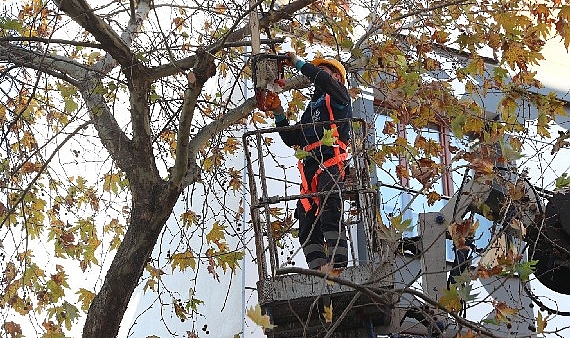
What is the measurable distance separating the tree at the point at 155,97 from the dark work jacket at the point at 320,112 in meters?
0.36

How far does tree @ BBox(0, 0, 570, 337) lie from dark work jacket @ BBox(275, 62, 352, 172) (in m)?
0.36

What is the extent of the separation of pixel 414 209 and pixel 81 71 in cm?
403

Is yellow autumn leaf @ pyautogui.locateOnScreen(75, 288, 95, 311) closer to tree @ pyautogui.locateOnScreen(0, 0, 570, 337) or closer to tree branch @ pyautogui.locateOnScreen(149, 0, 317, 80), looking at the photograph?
tree @ pyautogui.locateOnScreen(0, 0, 570, 337)

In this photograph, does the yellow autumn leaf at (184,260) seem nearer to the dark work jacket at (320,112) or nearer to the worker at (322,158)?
the worker at (322,158)

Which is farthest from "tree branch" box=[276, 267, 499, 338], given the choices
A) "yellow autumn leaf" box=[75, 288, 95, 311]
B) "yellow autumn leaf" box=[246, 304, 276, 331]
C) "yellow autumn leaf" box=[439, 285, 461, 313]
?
"yellow autumn leaf" box=[75, 288, 95, 311]

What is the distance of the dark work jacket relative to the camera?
6.02m

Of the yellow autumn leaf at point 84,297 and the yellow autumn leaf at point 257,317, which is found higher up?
the yellow autumn leaf at point 84,297

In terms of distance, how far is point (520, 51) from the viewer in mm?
7332

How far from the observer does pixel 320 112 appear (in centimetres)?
637

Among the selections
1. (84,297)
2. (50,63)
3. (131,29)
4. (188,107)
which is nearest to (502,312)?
(188,107)

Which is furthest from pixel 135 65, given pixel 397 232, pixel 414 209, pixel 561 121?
pixel 561 121

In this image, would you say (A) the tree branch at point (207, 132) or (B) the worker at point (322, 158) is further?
(A) the tree branch at point (207, 132)

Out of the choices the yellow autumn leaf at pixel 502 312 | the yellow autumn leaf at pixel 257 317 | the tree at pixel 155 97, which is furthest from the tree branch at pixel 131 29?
the yellow autumn leaf at pixel 502 312

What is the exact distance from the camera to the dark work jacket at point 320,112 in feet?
19.7
